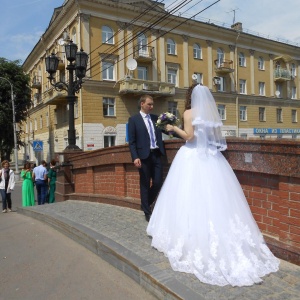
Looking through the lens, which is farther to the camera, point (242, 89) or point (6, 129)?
point (242, 89)

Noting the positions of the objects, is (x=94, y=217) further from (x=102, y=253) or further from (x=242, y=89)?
(x=242, y=89)

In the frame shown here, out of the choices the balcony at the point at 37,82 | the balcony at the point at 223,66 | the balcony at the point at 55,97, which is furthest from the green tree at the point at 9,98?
the balcony at the point at 223,66

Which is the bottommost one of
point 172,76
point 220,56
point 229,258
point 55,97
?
point 229,258

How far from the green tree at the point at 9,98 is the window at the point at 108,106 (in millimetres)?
9330

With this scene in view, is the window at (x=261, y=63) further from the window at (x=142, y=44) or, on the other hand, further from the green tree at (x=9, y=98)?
the green tree at (x=9, y=98)

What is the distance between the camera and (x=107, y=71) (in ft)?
102

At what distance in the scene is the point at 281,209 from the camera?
3.70 metres

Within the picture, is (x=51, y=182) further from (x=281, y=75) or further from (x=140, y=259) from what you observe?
(x=281, y=75)

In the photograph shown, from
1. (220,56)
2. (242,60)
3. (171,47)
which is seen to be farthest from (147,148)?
(242,60)

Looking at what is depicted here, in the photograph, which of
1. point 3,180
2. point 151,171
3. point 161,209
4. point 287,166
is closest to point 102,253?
point 161,209

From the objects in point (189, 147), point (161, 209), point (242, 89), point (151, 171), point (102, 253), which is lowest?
point (102, 253)

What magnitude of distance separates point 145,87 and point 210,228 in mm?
28553

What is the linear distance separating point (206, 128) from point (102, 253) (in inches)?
87.7

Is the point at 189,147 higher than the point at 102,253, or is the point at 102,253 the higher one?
the point at 189,147
